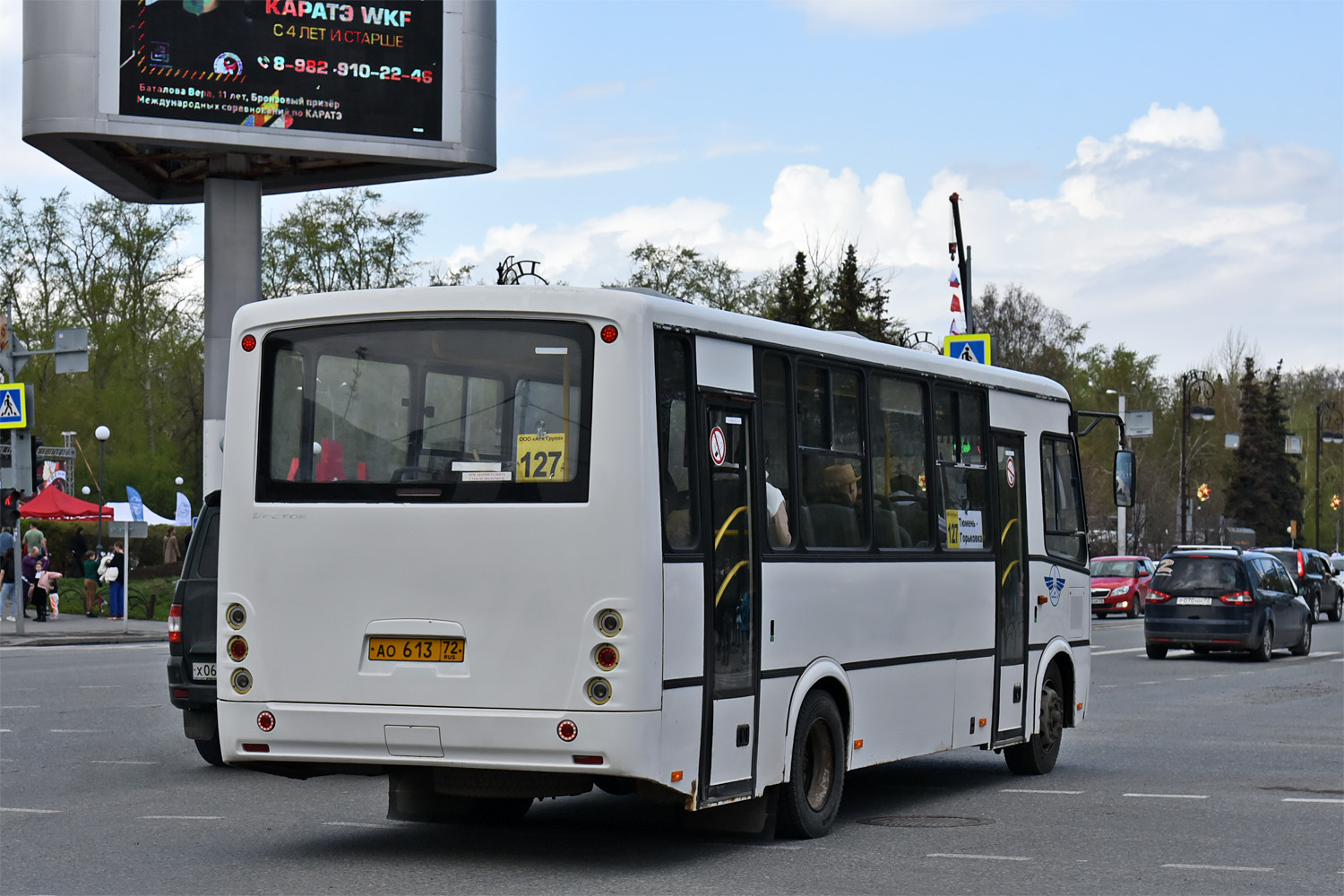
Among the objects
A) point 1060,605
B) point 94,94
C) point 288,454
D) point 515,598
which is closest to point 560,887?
point 515,598

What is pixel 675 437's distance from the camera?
9.39 metres

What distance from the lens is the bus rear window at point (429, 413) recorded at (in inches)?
362

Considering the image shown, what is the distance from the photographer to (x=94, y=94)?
36031mm

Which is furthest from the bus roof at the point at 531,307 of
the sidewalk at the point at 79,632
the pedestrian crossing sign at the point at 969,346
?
the sidewalk at the point at 79,632

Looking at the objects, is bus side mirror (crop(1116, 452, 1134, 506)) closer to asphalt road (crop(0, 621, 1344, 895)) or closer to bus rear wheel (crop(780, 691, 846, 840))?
asphalt road (crop(0, 621, 1344, 895))

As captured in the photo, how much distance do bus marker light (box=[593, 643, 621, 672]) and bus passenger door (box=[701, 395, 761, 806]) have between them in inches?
26.5

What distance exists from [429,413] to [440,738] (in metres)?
1.61

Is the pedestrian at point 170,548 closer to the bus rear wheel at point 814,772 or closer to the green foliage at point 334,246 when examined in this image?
the green foliage at point 334,246

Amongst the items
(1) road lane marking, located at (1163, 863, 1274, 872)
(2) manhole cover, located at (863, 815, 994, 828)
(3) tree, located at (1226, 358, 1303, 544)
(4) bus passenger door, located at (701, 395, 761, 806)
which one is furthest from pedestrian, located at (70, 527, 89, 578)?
(3) tree, located at (1226, 358, 1303, 544)

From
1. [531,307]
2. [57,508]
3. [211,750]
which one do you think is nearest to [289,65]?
[57,508]

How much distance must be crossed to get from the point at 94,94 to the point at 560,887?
30.6m

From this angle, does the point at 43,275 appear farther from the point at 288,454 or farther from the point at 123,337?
the point at 288,454

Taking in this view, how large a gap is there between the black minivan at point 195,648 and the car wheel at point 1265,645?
20385 mm

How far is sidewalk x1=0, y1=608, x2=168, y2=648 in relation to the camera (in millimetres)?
32094
